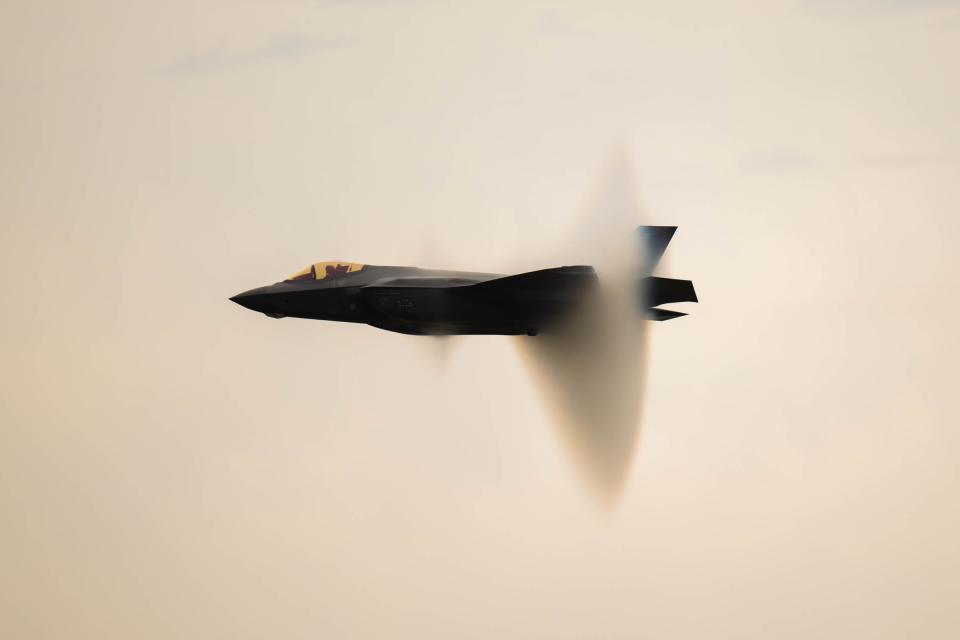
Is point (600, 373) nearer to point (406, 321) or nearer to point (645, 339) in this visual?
point (645, 339)

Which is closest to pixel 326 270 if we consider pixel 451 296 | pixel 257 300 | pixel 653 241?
pixel 257 300

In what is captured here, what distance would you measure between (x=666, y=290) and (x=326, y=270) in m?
13.0

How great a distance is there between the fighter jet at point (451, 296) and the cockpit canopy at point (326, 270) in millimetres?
36

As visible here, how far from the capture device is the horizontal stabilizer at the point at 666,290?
164 ft

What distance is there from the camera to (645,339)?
56281mm

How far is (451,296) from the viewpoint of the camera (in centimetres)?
5241

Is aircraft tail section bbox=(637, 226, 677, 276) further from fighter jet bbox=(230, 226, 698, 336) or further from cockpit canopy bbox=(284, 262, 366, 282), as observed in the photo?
cockpit canopy bbox=(284, 262, 366, 282)

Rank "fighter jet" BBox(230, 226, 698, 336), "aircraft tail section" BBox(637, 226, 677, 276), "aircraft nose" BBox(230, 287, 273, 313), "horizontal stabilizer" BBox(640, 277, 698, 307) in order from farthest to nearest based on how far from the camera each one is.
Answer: "aircraft nose" BBox(230, 287, 273, 313) → "aircraft tail section" BBox(637, 226, 677, 276) → "fighter jet" BBox(230, 226, 698, 336) → "horizontal stabilizer" BBox(640, 277, 698, 307)

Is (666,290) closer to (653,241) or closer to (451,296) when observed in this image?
(653,241)

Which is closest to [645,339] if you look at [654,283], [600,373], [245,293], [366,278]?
[600,373]

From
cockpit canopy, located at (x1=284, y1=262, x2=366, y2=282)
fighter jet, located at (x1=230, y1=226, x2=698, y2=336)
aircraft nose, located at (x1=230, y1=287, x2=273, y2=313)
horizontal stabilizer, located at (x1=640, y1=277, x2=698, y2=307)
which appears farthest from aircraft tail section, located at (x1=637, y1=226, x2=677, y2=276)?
aircraft nose, located at (x1=230, y1=287, x2=273, y2=313)

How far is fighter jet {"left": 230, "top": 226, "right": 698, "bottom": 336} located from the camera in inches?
2016

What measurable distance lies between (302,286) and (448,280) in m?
6.41

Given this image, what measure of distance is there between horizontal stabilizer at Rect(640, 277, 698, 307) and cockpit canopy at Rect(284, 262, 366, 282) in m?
10.8
